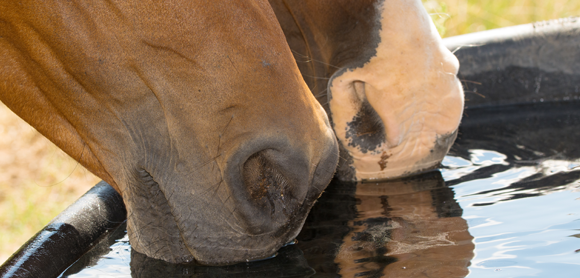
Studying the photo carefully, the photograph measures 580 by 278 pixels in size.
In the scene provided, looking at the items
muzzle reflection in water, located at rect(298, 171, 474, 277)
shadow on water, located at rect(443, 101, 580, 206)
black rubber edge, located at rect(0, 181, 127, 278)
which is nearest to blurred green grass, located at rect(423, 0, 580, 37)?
shadow on water, located at rect(443, 101, 580, 206)

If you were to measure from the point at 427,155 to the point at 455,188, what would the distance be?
14 cm

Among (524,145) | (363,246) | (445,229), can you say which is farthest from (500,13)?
(363,246)

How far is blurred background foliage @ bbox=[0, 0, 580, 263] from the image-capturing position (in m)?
2.62

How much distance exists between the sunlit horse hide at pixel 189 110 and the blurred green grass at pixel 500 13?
372 cm

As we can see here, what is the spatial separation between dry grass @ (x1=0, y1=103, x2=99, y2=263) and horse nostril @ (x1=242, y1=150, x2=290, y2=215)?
141cm

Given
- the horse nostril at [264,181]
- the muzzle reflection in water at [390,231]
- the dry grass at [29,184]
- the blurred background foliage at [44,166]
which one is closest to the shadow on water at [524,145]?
the muzzle reflection in water at [390,231]

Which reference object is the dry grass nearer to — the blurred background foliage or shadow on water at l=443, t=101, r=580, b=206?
the blurred background foliage

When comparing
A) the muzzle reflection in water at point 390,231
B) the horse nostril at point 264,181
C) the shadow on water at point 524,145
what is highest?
the horse nostril at point 264,181

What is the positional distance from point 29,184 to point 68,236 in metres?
1.87

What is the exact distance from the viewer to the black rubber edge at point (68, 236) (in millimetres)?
1247

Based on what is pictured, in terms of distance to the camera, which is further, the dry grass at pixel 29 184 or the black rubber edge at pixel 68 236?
the dry grass at pixel 29 184

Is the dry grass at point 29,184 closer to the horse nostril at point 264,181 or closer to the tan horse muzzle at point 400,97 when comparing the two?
the tan horse muzzle at point 400,97

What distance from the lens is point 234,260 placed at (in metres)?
1.22

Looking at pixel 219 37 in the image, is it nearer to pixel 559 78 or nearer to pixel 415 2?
pixel 415 2
